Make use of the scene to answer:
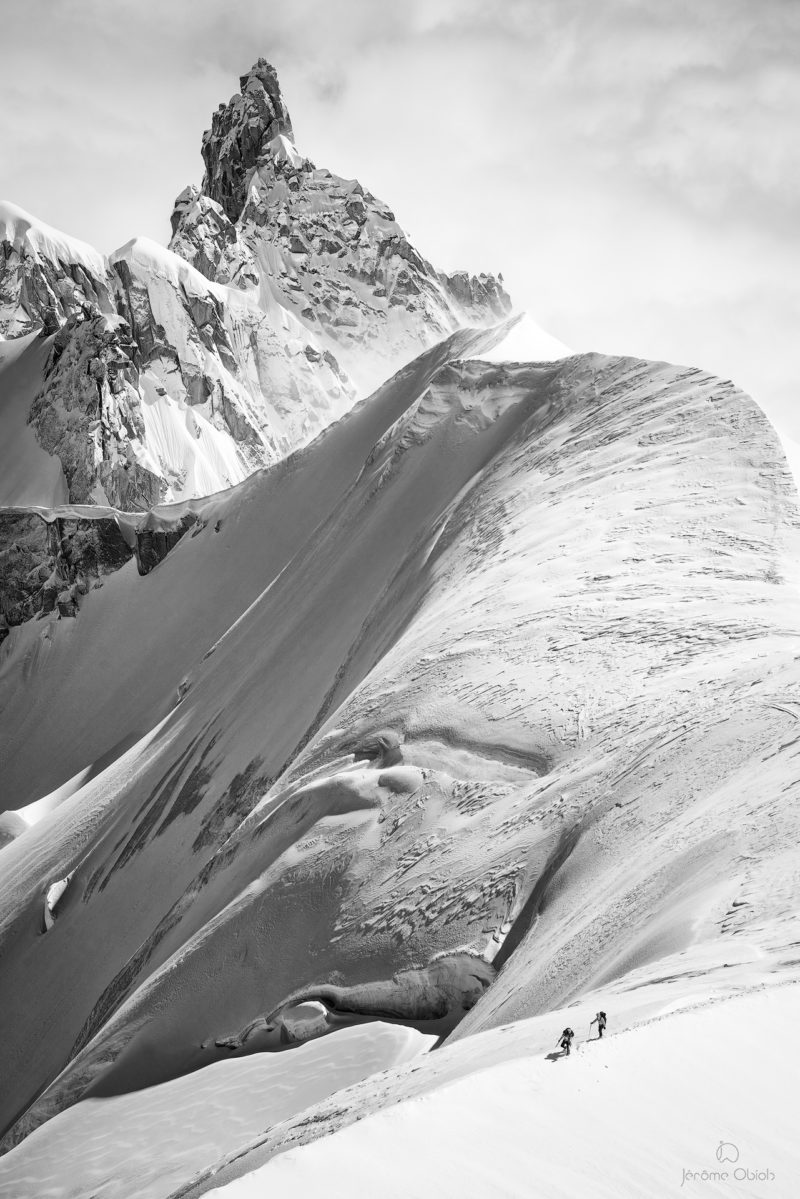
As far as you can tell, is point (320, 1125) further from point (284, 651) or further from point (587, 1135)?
point (284, 651)

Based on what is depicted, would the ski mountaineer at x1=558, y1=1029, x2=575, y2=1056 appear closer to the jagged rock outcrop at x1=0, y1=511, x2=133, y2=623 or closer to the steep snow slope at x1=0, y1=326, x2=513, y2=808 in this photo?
the steep snow slope at x1=0, y1=326, x2=513, y2=808

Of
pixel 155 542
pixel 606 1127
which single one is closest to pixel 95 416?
pixel 155 542

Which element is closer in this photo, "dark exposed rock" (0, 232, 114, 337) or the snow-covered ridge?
"dark exposed rock" (0, 232, 114, 337)

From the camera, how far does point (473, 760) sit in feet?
67.3

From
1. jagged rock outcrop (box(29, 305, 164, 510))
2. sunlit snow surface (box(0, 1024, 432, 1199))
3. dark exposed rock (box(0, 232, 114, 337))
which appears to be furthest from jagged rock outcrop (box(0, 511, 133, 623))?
sunlit snow surface (box(0, 1024, 432, 1199))

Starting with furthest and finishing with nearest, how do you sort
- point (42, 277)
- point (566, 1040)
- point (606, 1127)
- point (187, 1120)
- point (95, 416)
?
point (42, 277) < point (95, 416) < point (187, 1120) < point (566, 1040) < point (606, 1127)

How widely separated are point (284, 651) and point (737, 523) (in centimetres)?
2151

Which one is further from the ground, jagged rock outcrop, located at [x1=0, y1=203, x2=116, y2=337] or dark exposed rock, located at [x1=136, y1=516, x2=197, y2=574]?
jagged rock outcrop, located at [x1=0, y1=203, x2=116, y2=337]

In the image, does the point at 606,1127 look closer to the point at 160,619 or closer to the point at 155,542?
the point at 160,619

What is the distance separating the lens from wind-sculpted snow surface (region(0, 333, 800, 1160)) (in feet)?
49.0

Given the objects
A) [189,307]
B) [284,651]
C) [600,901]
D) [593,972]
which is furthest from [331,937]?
[189,307]

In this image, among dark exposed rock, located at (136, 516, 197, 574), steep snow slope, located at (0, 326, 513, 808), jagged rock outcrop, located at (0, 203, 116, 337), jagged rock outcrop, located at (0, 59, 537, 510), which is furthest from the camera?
jagged rock outcrop, located at (0, 203, 116, 337)

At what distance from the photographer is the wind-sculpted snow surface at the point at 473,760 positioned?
588 inches

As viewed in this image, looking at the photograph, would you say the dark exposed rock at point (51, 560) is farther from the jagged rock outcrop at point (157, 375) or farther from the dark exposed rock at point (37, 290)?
the dark exposed rock at point (37, 290)
